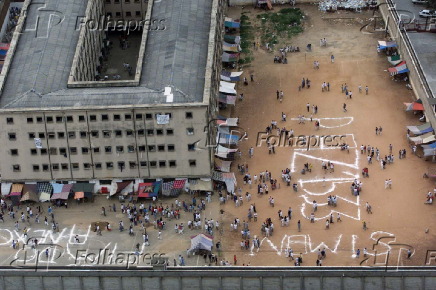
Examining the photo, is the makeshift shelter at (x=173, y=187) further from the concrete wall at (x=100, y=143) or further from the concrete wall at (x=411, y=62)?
the concrete wall at (x=411, y=62)

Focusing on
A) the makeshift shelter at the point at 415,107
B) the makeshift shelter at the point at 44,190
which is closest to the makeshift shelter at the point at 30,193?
the makeshift shelter at the point at 44,190

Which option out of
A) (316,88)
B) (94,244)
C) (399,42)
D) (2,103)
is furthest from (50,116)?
(399,42)

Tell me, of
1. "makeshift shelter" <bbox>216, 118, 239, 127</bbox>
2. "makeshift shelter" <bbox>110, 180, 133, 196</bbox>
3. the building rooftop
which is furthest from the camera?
"makeshift shelter" <bbox>216, 118, 239, 127</bbox>

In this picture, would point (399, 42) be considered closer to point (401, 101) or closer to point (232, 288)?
point (401, 101)

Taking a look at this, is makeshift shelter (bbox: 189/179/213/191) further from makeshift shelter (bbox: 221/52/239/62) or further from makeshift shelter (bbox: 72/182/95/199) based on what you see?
makeshift shelter (bbox: 221/52/239/62)

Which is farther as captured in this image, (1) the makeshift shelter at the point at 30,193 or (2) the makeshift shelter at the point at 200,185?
(2) the makeshift shelter at the point at 200,185

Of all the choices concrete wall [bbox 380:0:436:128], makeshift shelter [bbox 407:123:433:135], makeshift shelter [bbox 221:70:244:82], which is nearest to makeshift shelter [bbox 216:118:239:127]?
makeshift shelter [bbox 221:70:244:82]

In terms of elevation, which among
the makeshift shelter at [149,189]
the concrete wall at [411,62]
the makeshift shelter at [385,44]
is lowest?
the makeshift shelter at [149,189]
